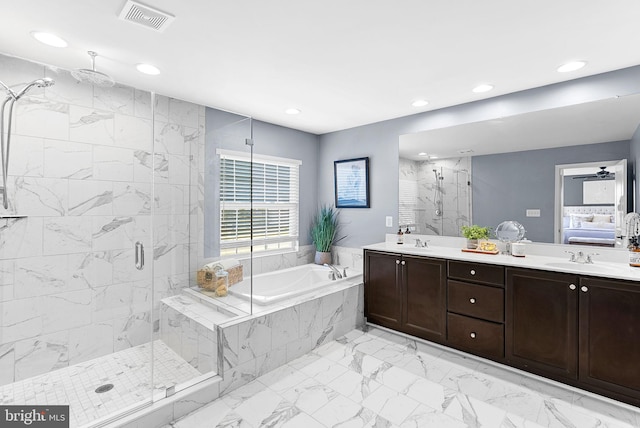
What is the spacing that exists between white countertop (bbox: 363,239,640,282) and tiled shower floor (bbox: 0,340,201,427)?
2172mm

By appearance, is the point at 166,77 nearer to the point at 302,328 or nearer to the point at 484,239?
the point at 302,328

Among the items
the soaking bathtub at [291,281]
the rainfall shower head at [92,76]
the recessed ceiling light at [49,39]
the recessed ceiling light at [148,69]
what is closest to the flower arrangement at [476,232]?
the soaking bathtub at [291,281]

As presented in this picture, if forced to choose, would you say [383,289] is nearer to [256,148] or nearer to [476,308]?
[476,308]

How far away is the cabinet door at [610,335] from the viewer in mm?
1997

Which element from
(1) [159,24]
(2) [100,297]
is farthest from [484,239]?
(2) [100,297]

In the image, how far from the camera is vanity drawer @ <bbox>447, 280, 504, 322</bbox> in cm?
254

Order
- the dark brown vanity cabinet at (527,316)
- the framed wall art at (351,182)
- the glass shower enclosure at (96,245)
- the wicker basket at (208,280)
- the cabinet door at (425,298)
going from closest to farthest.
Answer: the glass shower enclosure at (96,245), the dark brown vanity cabinet at (527,316), the wicker basket at (208,280), the cabinet door at (425,298), the framed wall art at (351,182)

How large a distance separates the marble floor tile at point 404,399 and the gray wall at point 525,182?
4.17 ft

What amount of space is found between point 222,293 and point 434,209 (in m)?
2.34

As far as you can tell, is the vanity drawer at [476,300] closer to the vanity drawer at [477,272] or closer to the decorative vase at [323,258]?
the vanity drawer at [477,272]

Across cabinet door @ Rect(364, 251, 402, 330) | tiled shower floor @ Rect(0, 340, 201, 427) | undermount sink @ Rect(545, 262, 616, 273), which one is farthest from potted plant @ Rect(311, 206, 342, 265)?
undermount sink @ Rect(545, 262, 616, 273)

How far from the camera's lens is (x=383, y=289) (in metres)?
3.31

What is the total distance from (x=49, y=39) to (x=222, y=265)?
1895 millimetres

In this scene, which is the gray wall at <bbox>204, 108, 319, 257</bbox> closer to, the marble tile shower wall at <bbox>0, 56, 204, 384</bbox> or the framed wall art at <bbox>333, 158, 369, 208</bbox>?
the marble tile shower wall at <bbox>0, 56, 204, 384</bbox>
